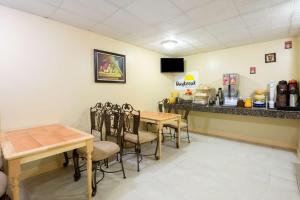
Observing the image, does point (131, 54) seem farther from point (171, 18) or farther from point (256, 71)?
point (256, 71)

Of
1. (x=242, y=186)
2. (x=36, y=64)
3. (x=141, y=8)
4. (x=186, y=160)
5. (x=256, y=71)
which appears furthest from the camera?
(x=256, y=71)

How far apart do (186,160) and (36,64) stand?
2.91m

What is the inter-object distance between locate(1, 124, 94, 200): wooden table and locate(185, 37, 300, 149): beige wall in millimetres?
3696

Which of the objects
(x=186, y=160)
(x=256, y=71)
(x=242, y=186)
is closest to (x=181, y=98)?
A: (x=256, y=71)

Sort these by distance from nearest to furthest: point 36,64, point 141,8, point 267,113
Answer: point 141,8
point 36,64
point 267,113

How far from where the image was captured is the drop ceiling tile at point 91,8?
214cm

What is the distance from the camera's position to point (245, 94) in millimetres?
4039

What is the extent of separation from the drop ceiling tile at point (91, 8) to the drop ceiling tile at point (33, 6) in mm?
212

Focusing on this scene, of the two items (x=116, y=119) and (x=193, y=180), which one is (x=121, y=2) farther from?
(x=193, y=180)

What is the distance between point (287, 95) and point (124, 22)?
346cm

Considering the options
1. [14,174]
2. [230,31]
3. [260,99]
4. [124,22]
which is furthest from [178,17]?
[14,174]

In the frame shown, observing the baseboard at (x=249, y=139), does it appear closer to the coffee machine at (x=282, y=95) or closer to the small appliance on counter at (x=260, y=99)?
the small appliance on counter at (x=260, y=99)

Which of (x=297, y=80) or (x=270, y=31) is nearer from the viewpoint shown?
(x=270, y=31)

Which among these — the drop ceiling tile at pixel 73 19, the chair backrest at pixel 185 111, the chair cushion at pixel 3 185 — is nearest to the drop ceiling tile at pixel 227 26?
the chair backrest at pixel 185 111
